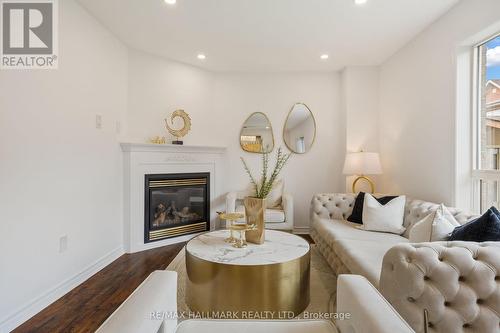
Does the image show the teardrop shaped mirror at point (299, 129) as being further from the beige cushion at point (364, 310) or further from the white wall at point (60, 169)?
the beige cushion at point (364, 310)

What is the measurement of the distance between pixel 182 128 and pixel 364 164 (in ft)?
8.50

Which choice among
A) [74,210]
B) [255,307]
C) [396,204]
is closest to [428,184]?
[396,204]

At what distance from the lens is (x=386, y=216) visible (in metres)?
2.62

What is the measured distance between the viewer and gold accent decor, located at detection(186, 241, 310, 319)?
167 cm

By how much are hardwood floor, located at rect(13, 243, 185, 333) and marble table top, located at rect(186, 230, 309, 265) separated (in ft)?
2.65

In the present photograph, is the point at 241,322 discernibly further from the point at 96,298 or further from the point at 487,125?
the point at 487,125

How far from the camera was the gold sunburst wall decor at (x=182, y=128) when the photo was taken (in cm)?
366

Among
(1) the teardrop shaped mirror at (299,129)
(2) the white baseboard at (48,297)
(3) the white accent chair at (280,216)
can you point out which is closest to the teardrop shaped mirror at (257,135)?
(1) the teardrop shaped mirror at (299,129)

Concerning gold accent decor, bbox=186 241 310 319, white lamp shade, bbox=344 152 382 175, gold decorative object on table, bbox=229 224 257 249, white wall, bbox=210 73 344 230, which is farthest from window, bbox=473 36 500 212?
gold decorative object on table, bbox=229 224 257 249

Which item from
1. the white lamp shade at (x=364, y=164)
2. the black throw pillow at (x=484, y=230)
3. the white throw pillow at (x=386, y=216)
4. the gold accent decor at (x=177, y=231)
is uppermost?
the white lamp shade at (x=364, y=164)

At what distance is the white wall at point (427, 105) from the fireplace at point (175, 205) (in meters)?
2.73

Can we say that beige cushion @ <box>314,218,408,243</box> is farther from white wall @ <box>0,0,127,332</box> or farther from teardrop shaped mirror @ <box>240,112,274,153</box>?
white wall @ <box>0,0,127,332</box>

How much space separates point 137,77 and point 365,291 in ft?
11.9

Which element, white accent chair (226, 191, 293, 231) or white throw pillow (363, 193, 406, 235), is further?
white accent chair (226, 191, 293, 231)
